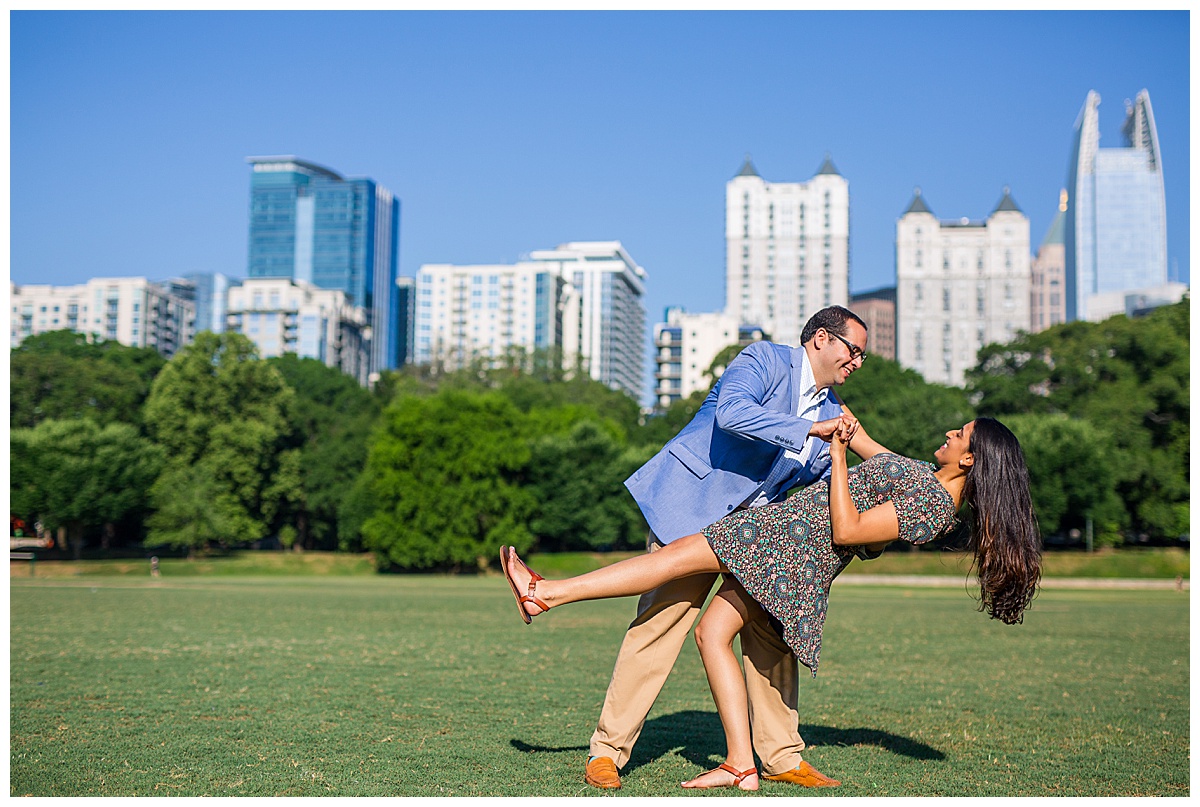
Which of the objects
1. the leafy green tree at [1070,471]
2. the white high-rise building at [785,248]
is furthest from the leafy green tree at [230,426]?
the white high-rise building at [785,248]

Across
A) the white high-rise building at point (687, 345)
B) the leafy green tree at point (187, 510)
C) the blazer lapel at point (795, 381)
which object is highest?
the white high-rise building at point (687, 345)

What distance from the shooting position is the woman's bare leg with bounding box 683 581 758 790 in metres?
4.66

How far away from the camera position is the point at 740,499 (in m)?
4.92

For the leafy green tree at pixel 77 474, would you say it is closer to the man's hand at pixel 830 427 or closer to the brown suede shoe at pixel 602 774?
the brown suede shoe at pixel 602 774

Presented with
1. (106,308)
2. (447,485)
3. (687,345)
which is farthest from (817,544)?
(106,308)

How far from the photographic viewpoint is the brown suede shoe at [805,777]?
15.4 ft

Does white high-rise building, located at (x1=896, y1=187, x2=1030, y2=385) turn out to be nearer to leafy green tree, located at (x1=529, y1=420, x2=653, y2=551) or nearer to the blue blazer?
leafy green tree, located at (x1=529, y1=420, x2=653, y2=551)

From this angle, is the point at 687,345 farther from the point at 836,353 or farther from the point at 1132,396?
the point at 836,353

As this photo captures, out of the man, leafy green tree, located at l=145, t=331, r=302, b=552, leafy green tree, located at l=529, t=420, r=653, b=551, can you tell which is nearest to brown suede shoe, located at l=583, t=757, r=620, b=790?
the man

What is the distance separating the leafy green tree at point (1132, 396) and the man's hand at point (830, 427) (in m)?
49.0

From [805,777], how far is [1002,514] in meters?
1.44

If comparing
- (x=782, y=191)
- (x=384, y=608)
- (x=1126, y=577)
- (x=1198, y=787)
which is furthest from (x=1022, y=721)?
(x=782, y=191)

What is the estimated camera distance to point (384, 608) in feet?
63.7

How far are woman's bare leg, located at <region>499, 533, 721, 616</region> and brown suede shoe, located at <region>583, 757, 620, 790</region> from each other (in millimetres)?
699
